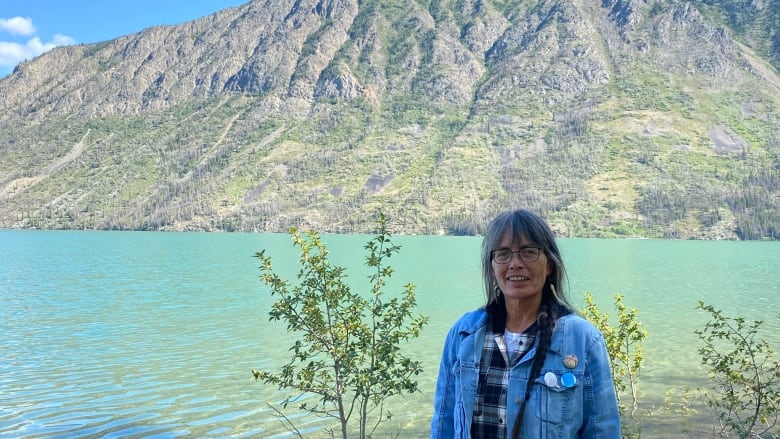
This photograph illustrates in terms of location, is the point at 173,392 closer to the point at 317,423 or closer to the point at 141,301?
the point at 317,423

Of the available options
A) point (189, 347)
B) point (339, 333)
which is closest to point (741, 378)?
point (339, 333)

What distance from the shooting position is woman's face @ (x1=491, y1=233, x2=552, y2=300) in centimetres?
385

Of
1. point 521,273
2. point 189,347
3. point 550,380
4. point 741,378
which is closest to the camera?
point 550,380

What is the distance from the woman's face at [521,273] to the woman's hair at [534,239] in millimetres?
40

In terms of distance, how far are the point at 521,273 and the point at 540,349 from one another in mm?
506

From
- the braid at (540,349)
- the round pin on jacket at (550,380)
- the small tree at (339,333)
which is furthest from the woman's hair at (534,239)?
the small tree at (339,333)

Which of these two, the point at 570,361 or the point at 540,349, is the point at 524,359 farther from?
the point at 570,361

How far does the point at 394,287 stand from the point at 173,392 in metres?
34.8

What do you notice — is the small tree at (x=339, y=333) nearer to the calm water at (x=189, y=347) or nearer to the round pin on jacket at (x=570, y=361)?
the round pin on jacket at (x=570, y=361)

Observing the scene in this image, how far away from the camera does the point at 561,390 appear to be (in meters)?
3.51

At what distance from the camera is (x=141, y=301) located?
43.5m

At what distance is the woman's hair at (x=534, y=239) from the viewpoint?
393 cm

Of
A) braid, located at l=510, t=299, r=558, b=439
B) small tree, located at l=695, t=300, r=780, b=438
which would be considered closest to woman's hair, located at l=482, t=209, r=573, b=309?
braid, located at l=510, t=299, r=558, b=439

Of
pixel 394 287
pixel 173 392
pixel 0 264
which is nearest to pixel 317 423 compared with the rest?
pixel 173 392
